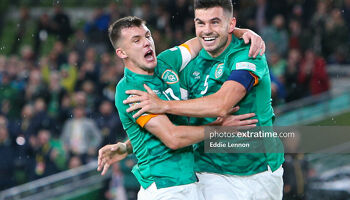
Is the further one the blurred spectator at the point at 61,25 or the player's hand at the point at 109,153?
the blurred spectator at the point at 61,25

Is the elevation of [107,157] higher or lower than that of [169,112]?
lower

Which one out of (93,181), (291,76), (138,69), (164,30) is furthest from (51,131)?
(138,69)

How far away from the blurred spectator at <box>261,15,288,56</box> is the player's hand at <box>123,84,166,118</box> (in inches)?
225

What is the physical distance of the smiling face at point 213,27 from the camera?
4.41m

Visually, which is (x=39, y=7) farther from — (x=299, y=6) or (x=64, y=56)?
(x=299, y=6)

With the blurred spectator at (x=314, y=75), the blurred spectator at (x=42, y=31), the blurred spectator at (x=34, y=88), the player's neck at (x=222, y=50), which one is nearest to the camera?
the player's neck at (x=222, y=50)

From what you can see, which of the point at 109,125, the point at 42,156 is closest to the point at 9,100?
→ the point at 42,156

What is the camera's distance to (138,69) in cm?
439

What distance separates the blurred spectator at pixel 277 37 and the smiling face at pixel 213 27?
531 cm

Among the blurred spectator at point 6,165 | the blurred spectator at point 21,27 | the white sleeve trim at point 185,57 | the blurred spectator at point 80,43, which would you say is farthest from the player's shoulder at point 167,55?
the blurred spectator at point 21,27

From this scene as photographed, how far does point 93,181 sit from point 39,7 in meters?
6.38

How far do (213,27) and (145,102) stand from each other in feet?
2.48

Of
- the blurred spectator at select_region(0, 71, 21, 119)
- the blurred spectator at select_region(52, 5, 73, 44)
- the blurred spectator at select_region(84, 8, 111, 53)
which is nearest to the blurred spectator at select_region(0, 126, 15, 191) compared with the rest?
the blurred spectator at select_region(0, 71, 21, 119)

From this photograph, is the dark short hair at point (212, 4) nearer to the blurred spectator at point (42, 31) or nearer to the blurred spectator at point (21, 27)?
the blurred spectator at point (42, 31)
